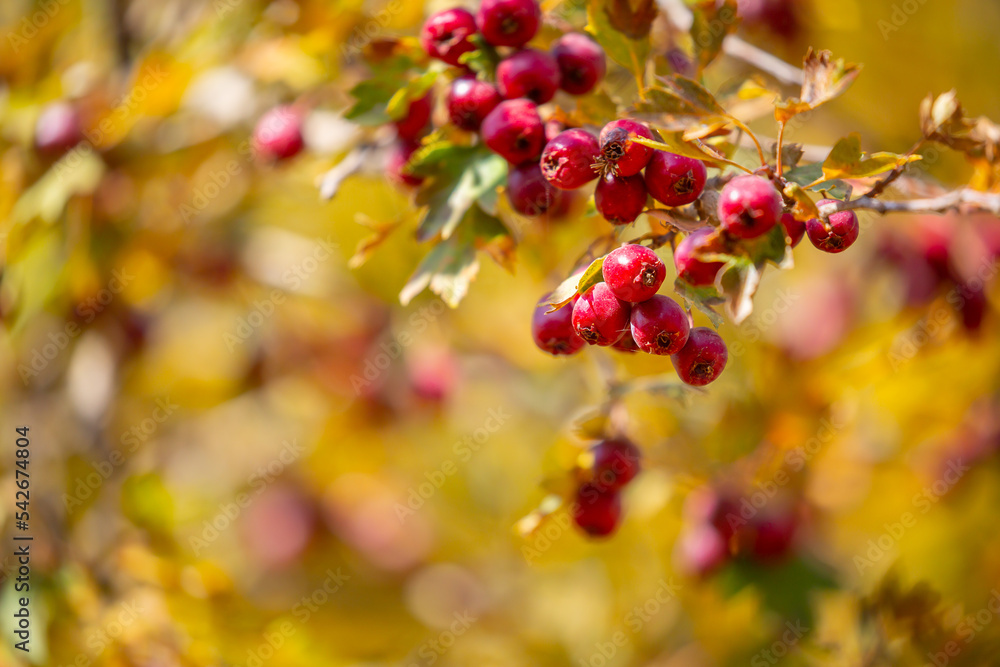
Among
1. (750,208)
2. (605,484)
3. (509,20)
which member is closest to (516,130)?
(509,20)

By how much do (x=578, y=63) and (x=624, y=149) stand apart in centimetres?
40

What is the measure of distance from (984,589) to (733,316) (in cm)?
204

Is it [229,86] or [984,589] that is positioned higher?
[229,86]

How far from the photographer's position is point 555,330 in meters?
1.19

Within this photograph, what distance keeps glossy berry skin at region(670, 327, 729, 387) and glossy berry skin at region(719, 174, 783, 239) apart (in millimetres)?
172

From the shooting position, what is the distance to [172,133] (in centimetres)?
221

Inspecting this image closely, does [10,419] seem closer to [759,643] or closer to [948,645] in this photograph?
[759,643]

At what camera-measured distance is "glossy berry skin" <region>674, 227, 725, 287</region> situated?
36.7 inches

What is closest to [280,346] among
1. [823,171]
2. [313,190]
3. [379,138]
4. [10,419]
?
[313,190]

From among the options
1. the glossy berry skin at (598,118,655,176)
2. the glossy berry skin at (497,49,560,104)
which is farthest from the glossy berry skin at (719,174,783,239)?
the glossy berry skin at (497,49,560,104)

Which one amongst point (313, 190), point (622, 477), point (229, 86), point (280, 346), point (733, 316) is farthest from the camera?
point (280, 346)

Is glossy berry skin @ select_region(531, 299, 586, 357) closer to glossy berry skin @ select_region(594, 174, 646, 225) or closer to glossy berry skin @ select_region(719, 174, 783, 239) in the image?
glossy berry skin @ select_region(594, 174, 646, 225)

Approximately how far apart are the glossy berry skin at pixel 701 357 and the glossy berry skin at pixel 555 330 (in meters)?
0.22

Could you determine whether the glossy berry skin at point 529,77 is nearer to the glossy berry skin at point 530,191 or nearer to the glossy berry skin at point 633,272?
the glossy berry skin at point 530,191
